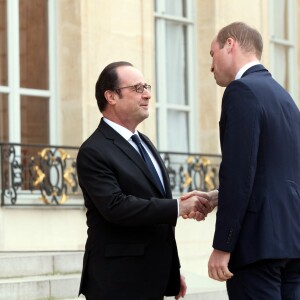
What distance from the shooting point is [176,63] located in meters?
14.4

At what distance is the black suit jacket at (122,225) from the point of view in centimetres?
518

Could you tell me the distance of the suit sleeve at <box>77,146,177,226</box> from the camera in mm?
5148

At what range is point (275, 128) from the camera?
497 cm

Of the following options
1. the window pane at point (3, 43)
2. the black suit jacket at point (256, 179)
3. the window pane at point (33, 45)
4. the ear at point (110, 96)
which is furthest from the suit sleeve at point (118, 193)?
the window pane at point (33, 45)

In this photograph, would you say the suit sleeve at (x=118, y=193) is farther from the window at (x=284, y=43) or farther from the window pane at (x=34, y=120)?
the window at (x=284, y=43)

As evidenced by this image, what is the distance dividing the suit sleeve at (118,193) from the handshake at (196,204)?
0.08 meters

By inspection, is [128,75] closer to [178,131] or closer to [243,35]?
[243,35]

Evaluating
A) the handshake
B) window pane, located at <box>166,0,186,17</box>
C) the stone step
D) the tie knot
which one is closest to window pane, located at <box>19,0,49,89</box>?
window pane, located at <box>166,0,186,17</box>

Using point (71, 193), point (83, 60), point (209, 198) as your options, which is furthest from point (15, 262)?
point (209, 198)

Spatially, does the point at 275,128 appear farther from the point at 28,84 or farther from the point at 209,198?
the point at 28,84

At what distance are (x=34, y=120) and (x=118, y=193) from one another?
23.3 ft

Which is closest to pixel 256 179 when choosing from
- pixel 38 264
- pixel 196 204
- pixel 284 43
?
pixel 196 204

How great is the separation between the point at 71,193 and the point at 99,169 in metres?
6.92

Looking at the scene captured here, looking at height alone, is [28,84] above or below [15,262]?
above
